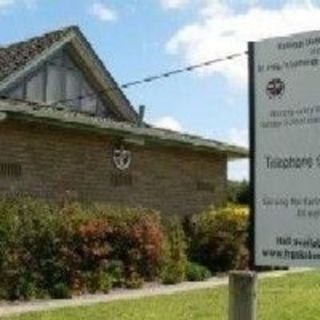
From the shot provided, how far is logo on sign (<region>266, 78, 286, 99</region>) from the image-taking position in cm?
613

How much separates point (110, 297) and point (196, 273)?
5.30 meters

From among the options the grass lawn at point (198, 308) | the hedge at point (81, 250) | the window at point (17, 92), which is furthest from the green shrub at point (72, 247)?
the window at point (17, 92)

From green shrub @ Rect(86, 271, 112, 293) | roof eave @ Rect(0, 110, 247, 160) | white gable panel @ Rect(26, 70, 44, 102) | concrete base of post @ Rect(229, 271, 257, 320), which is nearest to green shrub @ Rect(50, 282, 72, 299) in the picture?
green shrub @ Rect(86, 271, 112, 293)

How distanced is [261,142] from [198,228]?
769 inches

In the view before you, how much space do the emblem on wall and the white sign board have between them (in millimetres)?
17993

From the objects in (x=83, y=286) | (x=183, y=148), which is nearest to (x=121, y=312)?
(x=83, y=286)

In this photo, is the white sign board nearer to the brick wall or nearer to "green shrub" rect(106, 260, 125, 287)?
"green shrub" rect(106, 260, 125, 287)

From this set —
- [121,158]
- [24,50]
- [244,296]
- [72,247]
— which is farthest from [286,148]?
[24,50]

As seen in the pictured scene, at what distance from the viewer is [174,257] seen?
2253 cm

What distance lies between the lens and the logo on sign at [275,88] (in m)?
6.13

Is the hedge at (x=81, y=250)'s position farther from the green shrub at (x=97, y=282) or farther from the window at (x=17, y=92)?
the window at (x=17, y=92)

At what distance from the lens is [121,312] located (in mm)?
14703

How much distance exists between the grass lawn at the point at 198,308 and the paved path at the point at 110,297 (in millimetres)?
607

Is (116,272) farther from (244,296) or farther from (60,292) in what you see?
(244,296)
